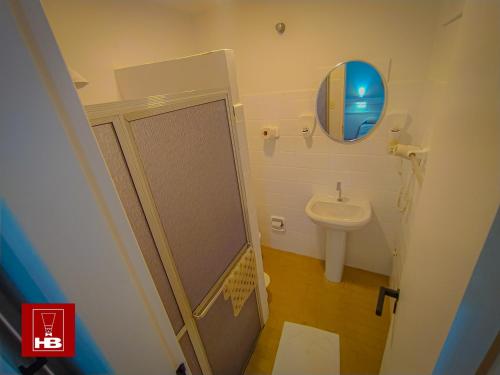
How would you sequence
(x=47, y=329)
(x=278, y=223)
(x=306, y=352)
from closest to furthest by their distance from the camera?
1. (x=47, y=329)
2. (x=306, y=352)
3. (x=278, y=223)

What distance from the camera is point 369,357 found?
4.85 ft

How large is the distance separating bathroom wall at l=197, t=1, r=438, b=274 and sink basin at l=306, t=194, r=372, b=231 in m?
0.09

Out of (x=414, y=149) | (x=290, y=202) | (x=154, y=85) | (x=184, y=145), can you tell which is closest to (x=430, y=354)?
(x=184, y=145)

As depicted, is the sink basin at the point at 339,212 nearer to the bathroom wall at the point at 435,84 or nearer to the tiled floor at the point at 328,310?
the bathroom wall at the point at 435,84

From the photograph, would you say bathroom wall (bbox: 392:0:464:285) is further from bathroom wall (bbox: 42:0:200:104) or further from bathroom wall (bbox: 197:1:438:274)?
bathroom wall (bbox: 42:0:200:104)

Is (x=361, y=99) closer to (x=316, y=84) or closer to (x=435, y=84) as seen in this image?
(x=316, y=84)

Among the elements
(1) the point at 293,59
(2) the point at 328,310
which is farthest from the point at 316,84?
(2) the point at 328,310

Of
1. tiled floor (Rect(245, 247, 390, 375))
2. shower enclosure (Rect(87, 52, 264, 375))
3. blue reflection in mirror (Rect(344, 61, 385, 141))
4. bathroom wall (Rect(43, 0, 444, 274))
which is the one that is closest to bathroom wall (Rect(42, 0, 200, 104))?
bathroom wall (Rect(43, 0, 444, 274))

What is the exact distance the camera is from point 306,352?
1.54 m

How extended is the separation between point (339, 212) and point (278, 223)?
0.67 m

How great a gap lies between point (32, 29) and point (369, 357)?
6.96ft

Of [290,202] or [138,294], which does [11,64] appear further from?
[290,202]

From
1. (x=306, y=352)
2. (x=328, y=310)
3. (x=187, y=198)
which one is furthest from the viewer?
(x=328, y=310)

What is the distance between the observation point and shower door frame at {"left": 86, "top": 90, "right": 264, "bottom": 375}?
0.58m
